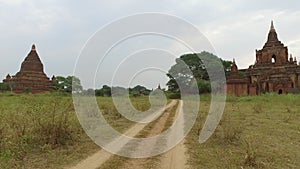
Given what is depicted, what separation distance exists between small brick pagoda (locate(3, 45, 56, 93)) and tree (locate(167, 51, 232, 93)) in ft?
54.1

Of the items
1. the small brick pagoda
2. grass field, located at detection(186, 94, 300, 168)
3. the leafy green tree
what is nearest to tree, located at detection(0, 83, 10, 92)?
the small brick pagoda

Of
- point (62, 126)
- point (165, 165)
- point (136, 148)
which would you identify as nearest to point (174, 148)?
point (136, 148)

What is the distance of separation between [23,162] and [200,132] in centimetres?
555

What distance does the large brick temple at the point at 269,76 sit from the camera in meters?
39.0

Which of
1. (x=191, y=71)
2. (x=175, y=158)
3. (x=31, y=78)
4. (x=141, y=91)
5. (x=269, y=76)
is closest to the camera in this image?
(x=175, y=158)

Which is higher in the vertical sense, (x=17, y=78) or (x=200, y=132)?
(x=17, y=78)

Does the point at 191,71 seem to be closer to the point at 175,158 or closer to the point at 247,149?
the point at 247,149

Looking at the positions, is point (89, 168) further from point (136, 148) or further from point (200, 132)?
point (200, 132)

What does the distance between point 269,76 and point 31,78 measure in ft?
98.2

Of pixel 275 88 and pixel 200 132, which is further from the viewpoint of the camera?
pixel 275 88

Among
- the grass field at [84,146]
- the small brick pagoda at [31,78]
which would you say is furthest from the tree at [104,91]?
the grass field at [84,146]

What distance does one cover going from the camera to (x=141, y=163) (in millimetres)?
6250

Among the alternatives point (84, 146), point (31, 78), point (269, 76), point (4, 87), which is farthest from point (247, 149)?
point (4, 87)

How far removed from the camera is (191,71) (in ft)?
155
